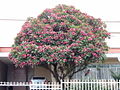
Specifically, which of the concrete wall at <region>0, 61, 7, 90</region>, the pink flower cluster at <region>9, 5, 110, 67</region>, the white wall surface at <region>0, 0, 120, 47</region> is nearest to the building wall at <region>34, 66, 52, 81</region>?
the concrete wall at <region>0, 61, 7, 90</region>

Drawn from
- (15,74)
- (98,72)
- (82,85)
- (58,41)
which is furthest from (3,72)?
(82,85)

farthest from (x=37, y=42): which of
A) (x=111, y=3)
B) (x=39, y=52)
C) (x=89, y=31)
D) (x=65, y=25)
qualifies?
(x=111, y=3)

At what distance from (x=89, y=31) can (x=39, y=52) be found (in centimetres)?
218

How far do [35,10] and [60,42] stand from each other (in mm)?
4401

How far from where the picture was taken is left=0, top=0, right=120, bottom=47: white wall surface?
46.0 feet

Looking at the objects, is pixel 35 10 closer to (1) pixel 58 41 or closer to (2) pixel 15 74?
(1) pixel 58 41

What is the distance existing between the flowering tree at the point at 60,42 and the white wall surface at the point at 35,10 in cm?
282

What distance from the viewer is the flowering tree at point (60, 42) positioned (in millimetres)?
10000

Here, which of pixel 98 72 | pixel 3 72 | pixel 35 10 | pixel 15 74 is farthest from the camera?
pixel 15 74

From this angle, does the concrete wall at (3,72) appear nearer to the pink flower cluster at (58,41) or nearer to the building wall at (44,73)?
the building wall at (44,73)

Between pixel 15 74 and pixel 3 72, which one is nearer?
pixel 3 72

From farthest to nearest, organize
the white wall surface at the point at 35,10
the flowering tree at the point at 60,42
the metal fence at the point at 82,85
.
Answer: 1. the white wall surface at the point at 35,10
2. the metal fence at the point at 82,85
3. the flowering tree at the point at 60,42

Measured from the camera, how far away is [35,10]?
1421cm

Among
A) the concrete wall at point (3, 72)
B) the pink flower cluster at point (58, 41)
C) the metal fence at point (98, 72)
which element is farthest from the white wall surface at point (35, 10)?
the pink flower cluster at point (58, 41)
